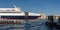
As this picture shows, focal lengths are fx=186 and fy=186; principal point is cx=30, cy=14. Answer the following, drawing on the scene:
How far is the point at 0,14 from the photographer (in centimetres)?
3703

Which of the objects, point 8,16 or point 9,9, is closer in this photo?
point 8,16

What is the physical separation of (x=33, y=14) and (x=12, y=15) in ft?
13.8

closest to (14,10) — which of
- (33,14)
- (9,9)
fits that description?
(9,9)

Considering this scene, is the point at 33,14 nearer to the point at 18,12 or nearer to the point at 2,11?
the point at 18,12

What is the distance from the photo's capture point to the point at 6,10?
38625 mm

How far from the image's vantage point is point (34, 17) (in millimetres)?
36656

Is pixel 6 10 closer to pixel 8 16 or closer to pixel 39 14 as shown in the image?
pixel 8 16

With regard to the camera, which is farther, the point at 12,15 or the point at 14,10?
the point at 14,10

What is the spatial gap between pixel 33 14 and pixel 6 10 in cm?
583

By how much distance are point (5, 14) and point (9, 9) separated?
2.31 m

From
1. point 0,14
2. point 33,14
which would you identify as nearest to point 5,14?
point 0,14

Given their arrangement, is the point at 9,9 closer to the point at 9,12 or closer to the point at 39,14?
the point at 9,12

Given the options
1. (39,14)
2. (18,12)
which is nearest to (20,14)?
(18,12)

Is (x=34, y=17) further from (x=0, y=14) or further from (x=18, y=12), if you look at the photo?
(x=0, y=14)
